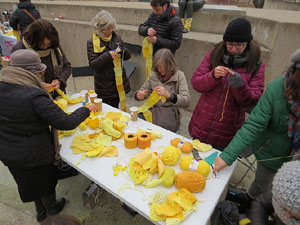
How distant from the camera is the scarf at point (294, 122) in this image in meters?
1.27

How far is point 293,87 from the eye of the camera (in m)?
1.22

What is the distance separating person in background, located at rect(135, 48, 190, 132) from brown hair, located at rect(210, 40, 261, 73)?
0.58m

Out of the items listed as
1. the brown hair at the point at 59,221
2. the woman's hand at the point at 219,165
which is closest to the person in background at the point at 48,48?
the brown hair at the point at 59,221

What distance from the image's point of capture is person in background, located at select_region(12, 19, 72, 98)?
6.83 feet

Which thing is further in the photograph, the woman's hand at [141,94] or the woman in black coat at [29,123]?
the woman's hand at [141,94]

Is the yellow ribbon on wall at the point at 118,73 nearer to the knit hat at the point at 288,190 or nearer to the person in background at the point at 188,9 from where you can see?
the person in background at the point at 188,9

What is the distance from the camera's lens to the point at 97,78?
298 centimetres

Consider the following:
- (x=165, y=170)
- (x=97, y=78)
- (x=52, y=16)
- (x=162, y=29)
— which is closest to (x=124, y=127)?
(x=165, y=170)

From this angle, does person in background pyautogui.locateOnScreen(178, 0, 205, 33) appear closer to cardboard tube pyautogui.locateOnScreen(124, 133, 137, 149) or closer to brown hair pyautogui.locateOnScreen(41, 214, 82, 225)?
cardboard tube pyautogui.locateOnScreen(124, 133, 137, 149)

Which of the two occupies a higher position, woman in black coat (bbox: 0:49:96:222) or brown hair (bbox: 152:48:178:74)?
brown hair (bbox: 152:48:178:74)

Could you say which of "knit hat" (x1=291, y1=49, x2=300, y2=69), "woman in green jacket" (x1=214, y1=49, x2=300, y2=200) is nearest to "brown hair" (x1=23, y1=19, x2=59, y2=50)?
"woman in green jacket" (x1=214, y1=49, x2=300, y2=200)

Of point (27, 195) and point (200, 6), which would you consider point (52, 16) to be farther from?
point (27, 195)

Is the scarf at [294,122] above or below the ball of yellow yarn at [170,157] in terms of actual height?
above

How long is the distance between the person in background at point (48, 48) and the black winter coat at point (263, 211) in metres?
2.23
